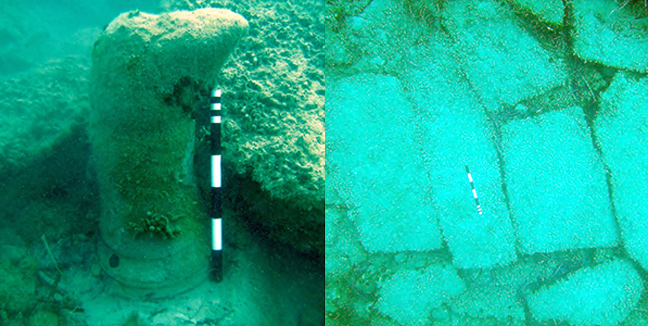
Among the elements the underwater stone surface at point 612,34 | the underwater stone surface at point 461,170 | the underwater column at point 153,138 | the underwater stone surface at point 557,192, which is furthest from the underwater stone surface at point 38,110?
the underwater stone surface at point 612,34

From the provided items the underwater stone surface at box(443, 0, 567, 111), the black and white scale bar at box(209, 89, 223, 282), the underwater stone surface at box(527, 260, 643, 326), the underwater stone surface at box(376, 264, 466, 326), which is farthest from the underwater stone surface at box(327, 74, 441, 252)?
the underwater stone surface at box(527, 260, 643, 326)

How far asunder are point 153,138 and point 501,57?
2.12 metres

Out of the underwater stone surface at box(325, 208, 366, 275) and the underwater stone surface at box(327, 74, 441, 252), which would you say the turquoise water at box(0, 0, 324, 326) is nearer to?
the underwater stone surface at box(325, 208, 366, 275)

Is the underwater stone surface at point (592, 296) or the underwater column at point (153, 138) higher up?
the underwater column at point (153, 138)

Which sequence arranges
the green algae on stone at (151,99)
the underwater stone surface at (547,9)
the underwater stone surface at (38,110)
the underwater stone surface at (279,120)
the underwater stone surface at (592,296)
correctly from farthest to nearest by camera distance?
1. the underwater stone surface at (547,9)
2. the underwater stone surface at (592,296)
3. the underwater stone surface at (38,110)
4. the underwater stone surface at (279,120)
5. the green algae on stone at (151,99)

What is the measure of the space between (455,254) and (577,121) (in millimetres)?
1147

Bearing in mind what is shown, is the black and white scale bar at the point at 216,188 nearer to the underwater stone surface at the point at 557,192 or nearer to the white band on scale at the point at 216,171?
the white band on scale at the point at 216,171

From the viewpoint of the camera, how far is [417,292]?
7.09 feet

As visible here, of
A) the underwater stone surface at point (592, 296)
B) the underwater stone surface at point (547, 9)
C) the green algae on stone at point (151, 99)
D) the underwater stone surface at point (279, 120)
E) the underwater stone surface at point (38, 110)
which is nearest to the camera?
the green algae on stone at point (151, 99)

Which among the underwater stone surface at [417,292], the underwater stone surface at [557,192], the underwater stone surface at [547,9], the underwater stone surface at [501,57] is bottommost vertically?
the underwater stone surface at [417,292]

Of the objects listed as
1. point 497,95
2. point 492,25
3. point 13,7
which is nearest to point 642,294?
point 497,95

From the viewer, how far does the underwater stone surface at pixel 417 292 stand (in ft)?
7.04

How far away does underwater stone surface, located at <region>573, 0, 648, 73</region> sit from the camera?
2215 millimetres

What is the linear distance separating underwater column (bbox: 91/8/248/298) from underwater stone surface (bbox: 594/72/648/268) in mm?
2325
